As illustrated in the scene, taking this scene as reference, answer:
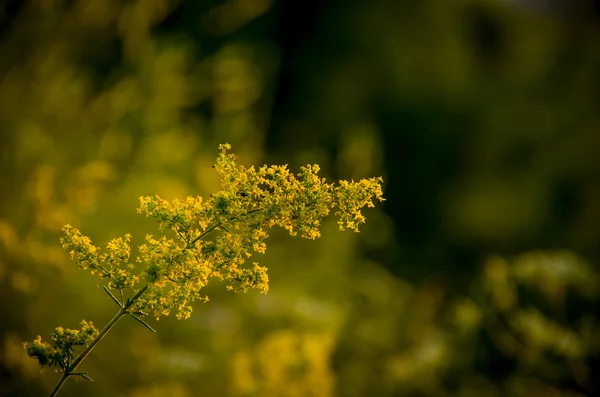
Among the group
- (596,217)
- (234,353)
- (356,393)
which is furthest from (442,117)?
(234,353)

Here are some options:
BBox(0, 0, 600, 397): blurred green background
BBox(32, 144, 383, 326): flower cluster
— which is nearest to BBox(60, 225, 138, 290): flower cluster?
BBox(32, 144, 383, 326): flower cluster

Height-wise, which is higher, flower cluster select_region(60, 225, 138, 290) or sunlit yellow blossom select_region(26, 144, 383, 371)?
sunlit yellow blossom select_region(26, 144, 383, 371)

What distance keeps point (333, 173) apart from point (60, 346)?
75 cm

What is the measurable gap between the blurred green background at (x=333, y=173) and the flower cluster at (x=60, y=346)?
0.25 m

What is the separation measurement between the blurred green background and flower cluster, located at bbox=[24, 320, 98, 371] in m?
0.25

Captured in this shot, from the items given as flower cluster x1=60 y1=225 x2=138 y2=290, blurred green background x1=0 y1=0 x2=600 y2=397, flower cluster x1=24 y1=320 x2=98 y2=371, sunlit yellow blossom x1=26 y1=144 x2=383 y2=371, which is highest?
blurred green background x1=0 y1=0 x2=600 y2=397

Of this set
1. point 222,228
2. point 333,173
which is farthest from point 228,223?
point 333,173

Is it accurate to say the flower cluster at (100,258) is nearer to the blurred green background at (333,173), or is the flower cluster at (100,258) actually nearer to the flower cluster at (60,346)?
the flower cluster at (60,346)

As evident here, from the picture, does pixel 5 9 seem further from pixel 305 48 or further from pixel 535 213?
pixel 535 213

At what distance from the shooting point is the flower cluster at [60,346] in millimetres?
279

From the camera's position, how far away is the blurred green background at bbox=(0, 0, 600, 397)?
0.74 metres

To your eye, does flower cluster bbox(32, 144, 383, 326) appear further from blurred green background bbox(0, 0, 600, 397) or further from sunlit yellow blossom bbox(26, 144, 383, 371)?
blurred green background bbox(0, 0, 600, 397)

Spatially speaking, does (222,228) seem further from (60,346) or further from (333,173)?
(333,173)

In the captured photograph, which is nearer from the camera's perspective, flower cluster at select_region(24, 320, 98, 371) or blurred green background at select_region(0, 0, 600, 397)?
flower cluster at select_region(24, 320, 98, 371)
